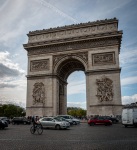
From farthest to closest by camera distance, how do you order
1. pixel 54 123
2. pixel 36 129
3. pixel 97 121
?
pixel 97 121 < pixel 54 123 < pixel 36 129

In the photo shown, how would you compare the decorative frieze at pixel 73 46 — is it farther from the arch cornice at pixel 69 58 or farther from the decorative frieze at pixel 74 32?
the decorative frieze at pixel 74 32

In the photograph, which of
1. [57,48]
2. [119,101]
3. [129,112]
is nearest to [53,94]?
[57,48]

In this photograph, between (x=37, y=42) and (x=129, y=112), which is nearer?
(x=129, y=112)

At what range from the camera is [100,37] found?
116ft

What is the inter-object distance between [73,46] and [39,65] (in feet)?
22.5

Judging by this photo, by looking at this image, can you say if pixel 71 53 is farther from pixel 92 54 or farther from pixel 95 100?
pixel 95 100

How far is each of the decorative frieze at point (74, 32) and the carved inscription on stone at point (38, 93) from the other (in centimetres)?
814

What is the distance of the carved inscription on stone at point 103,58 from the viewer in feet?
115

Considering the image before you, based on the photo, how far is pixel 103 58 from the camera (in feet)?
Answer: 116

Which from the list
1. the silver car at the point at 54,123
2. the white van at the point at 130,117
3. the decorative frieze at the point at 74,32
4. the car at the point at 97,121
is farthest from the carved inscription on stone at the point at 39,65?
the white van at the point at 130,117

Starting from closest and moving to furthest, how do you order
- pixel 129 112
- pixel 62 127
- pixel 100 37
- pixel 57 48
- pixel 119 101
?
pixel 62 127
pixel 129 112
pixel 119 101
pixel 100 37
pixel 57 48

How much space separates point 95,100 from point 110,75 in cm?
448

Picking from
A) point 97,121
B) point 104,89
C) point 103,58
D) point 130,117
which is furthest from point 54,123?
point 103,58

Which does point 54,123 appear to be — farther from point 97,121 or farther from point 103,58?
point 103,58
